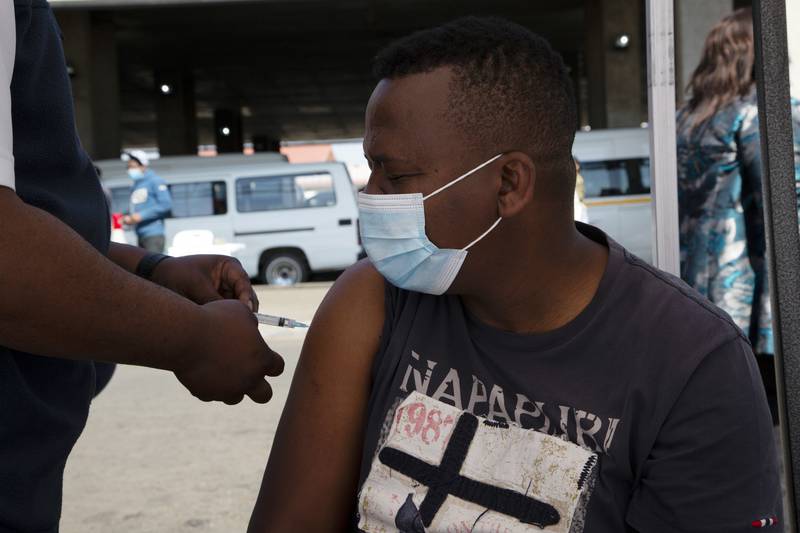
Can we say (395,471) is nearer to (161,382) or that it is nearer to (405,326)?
(405,326)

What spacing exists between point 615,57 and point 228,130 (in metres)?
16.0

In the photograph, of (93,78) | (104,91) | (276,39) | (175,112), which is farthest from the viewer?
(175,112)

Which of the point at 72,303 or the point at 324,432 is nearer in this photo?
the point at 72,303

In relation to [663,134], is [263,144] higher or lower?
higher

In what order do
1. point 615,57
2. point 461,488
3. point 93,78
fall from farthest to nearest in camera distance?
point 93,78, point 615,57, point 461,488

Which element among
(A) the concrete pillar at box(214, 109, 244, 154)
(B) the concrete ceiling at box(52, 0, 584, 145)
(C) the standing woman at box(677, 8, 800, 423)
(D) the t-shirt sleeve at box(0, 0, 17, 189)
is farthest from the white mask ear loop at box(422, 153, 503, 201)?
(A) the concrete pillar at box(214, 109, 244, 154)

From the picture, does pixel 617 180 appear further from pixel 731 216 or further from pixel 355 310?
pixel 355 310

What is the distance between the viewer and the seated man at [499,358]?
133cm

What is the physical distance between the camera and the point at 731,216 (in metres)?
3.32

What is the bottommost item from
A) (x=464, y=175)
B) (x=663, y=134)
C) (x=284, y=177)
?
(x=464, y=175)

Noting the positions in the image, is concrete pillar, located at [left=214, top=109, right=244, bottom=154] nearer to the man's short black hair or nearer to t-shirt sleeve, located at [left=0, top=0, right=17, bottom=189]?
the man's short black hair

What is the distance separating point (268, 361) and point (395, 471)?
0.27m

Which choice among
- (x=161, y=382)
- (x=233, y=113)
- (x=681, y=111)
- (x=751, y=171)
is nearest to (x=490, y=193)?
(x=751, y=171)

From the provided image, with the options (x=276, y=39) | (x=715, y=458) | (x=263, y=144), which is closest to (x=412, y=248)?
(x=715, y=458)
